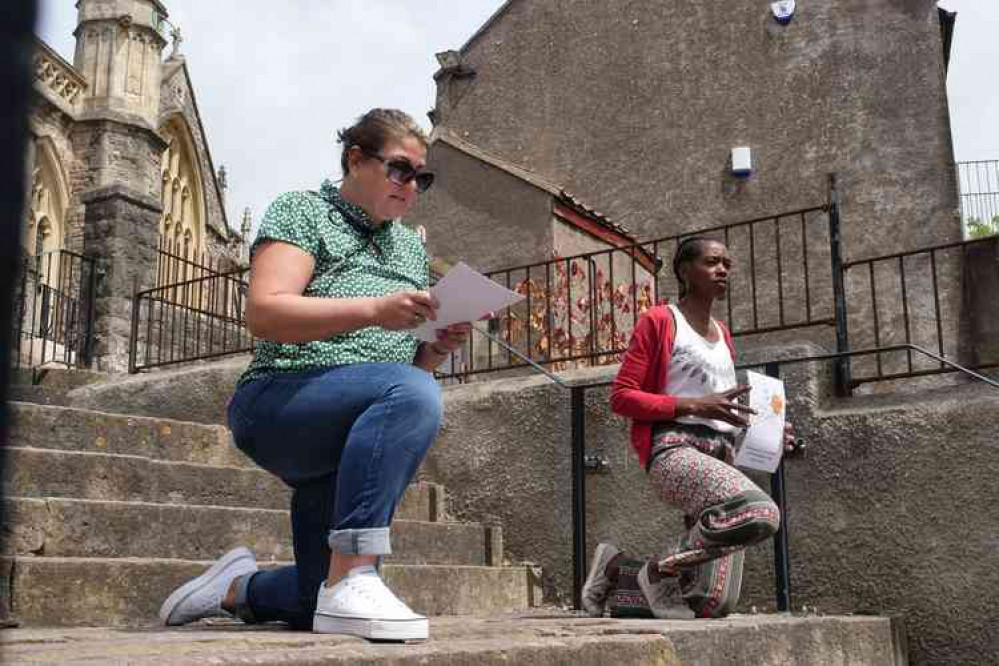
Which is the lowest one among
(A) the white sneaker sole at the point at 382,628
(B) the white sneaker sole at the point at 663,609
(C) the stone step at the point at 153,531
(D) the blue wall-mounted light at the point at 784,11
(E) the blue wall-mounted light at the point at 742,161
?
(B) the white sneaker sole at the point at 663,609

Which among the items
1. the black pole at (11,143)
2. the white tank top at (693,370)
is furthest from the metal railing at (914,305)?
the black pole at (11,143)

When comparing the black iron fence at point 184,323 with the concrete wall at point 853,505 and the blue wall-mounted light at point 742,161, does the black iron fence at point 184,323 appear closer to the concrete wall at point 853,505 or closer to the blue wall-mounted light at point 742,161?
the concrete wall at point 853,505

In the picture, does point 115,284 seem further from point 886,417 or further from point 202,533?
point 886,417

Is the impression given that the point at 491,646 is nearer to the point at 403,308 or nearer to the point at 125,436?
the point at 403,308

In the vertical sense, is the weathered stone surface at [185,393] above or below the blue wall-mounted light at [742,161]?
below

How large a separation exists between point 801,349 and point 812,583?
1051 mm

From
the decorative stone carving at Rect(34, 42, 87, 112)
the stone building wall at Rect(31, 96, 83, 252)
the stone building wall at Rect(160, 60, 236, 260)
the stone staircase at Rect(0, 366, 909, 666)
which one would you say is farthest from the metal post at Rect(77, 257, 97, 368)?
the stone building wall at Rect(160, 60, 236, 260)

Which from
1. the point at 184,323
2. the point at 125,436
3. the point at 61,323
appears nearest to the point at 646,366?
→ the point at 125,436

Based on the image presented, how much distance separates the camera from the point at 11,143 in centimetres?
42

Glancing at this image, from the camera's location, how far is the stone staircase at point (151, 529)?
11.2 feet

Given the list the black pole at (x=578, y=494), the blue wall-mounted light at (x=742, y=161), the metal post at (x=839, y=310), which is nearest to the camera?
the black pole at (x=578, y=494)

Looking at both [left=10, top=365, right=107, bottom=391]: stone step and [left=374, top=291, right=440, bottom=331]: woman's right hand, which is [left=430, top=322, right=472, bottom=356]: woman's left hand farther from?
[left=10, top=365, right=107, bottom=391]: stone step

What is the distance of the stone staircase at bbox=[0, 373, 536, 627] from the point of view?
11.2ft

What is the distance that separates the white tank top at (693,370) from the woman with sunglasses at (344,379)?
47.5 inches
